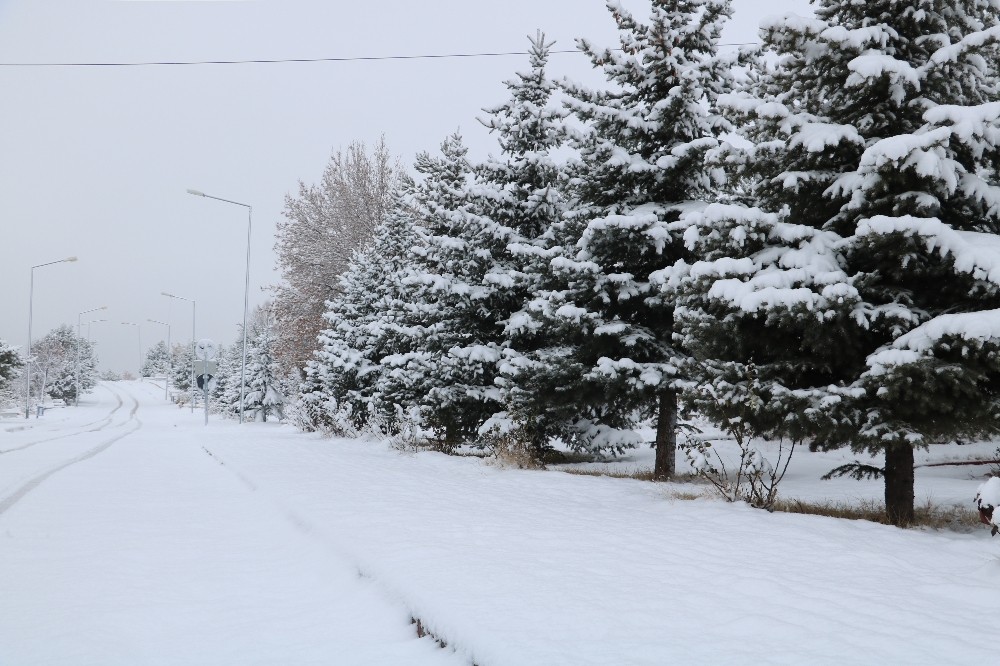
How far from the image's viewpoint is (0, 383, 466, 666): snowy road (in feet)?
12.4

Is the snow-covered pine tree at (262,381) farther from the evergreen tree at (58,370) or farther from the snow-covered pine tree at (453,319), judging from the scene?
the evergreen tree at (58,370)

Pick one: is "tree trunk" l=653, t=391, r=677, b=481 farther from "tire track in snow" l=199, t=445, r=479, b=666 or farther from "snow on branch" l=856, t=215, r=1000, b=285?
"tire track in snow" l=199, t=445, r=479, b=666

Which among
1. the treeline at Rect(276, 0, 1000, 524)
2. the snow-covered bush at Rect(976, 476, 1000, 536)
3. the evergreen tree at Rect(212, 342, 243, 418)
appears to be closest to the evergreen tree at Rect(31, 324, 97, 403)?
the evergreen tree at Rect(212, 342, 243, 418)

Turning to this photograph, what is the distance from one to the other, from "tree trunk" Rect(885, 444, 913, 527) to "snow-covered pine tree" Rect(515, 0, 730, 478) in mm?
3684

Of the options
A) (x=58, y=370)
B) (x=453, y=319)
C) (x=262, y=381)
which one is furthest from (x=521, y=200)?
(x=58, y=370)

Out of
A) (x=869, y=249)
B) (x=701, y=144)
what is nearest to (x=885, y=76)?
(x=869, y=249)

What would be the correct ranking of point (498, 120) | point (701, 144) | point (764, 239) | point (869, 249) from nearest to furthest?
1. point (869, 249)
2. point (764, 239)
3. point (701, 144)
4. point (498, 120)

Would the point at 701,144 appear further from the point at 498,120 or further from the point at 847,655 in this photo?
the point at 847,655

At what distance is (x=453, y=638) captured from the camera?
3.73m

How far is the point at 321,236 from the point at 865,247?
29.5 m

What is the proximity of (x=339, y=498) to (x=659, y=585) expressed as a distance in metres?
5.12

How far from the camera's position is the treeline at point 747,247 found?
6.52m

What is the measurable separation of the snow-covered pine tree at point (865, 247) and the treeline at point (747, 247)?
0.09ft

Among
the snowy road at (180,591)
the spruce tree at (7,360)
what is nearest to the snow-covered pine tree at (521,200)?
the snowy road at (180,591)
